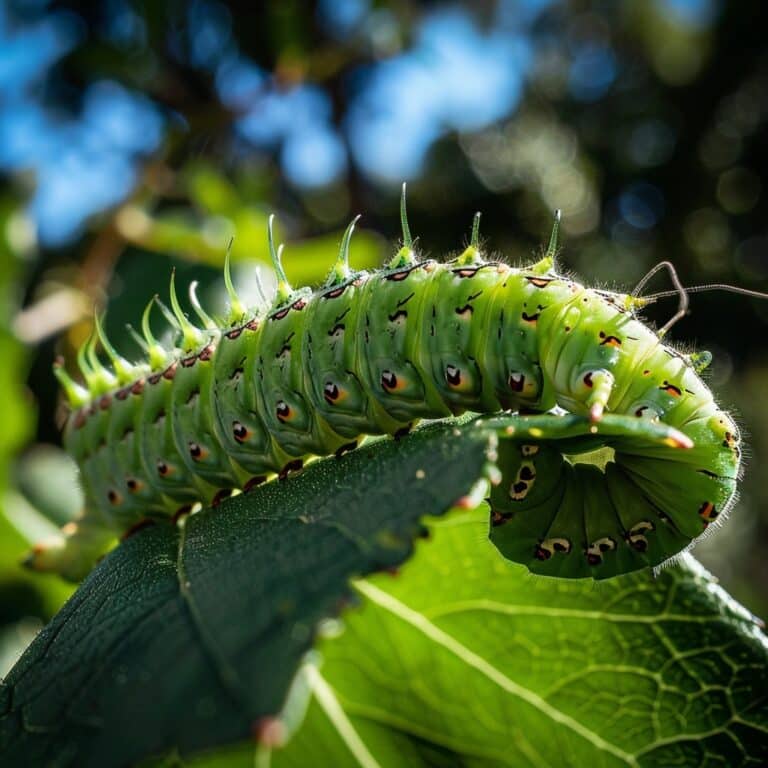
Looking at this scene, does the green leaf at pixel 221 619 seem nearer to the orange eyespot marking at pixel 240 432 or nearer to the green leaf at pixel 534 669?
the orange eyespot marking at pixel 240 432

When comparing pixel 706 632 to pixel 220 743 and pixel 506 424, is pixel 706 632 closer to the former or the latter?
pixel 506 424

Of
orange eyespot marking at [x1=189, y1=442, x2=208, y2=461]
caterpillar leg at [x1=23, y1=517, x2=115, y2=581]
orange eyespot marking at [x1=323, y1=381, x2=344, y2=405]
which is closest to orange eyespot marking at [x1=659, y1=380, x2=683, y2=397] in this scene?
orange eyespot marking at [x1=323, y1=381, x2=344, y2=405]

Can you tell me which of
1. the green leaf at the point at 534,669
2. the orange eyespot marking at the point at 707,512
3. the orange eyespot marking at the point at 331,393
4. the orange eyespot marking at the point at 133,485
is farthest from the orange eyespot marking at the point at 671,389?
the orange eyespot marking at the point at 133,485

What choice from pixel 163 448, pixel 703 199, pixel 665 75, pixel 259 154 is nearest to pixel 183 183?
pixel 163 448

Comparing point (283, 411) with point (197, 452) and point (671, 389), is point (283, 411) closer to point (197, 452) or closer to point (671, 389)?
point (197, 452)

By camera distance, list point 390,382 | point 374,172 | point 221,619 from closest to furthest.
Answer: point 221,619 < point 390,382 < point 374,172

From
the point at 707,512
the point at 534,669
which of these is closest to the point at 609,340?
the point at 707,512

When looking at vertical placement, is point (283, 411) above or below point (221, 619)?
below
